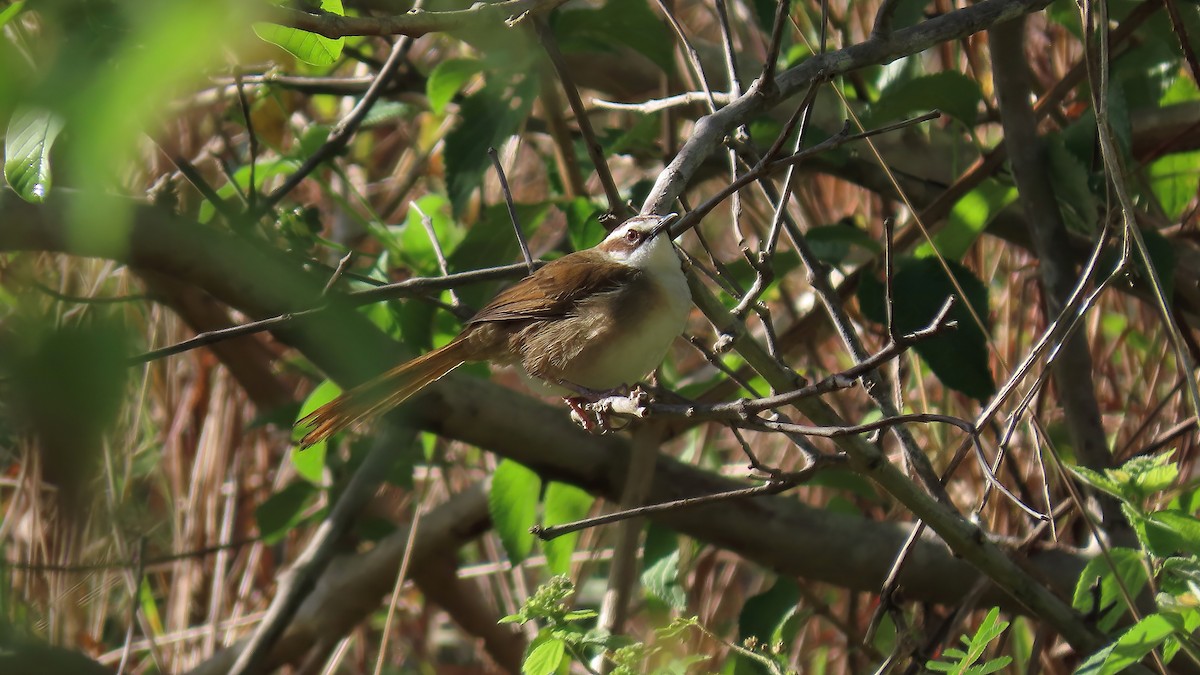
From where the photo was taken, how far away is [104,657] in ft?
15.6

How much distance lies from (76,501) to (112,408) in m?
0.07

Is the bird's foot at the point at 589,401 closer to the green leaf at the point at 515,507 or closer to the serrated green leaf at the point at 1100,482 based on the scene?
the green leaf at the point at 515,507

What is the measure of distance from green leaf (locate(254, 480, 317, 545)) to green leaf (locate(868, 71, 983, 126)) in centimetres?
217

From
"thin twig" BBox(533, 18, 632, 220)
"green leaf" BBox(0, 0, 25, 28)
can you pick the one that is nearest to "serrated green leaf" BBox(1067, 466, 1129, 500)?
"thin twig" BBox(533, 18, 632, 220)

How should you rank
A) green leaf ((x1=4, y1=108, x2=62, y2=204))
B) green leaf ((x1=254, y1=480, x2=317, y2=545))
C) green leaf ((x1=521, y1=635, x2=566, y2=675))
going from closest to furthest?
green leaf ((x1=4, y1=108, x2=62, y2=204))
green leaf ((x1=521, y1=635, x2=566, y2=675))
green leaf ((x1=254, y1=480, x2=317, y2=545))

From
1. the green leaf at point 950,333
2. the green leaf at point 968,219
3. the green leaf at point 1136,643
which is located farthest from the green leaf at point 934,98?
the green leaf at point 1136,643

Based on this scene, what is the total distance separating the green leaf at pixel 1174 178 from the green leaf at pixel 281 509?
2774 mm

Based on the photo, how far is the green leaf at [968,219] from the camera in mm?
2914

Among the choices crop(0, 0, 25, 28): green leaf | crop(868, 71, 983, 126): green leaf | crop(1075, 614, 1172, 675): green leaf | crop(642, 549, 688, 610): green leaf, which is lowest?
crop(642, 549, 688, 610): green leaf

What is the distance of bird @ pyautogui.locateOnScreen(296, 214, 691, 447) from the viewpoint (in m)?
2.65

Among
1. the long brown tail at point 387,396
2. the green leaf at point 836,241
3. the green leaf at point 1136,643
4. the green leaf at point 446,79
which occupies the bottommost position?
the green leaf at point 1136,643

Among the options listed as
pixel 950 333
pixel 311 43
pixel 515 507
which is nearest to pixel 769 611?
pixel 515 507

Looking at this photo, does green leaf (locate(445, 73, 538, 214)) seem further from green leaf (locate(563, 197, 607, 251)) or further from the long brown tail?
the long brown tail

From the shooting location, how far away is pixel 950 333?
278cm
